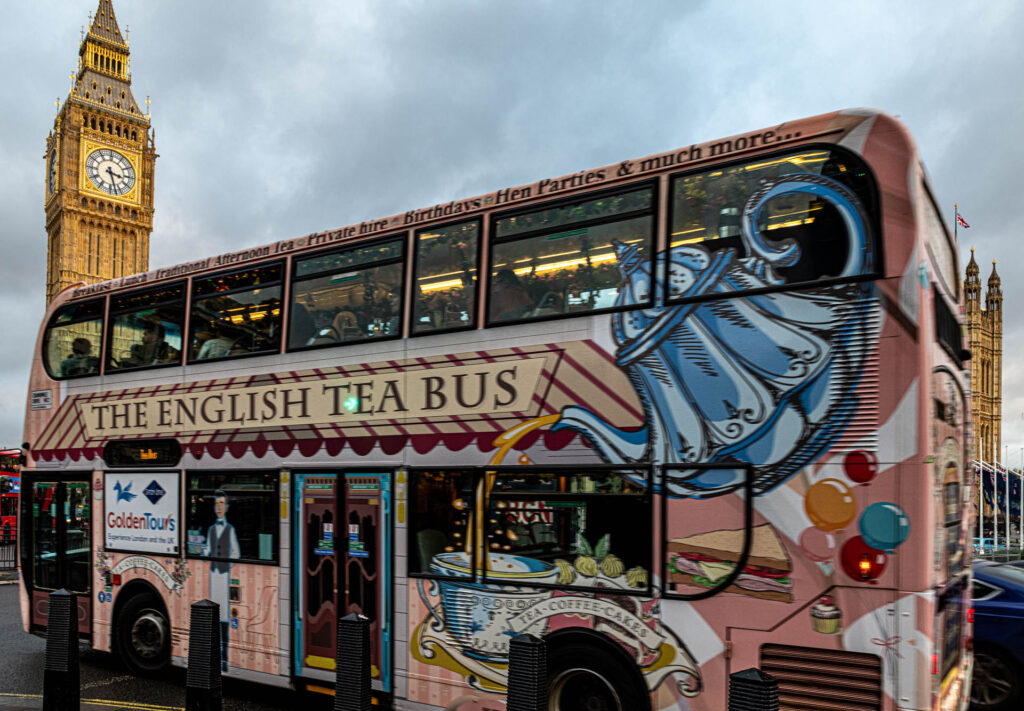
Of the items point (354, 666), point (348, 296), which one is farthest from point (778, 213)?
point (354, 666)

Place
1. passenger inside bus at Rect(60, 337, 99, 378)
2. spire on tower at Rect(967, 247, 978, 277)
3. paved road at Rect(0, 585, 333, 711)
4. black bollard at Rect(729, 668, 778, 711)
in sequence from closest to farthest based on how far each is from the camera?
black bollard at Rect(729, 668, 778, 711) → paved road at Rect(0, 585, 333, 711) → passenger inside bus at Rect(60, 337, 99, 378) → spire on tower at Rect(967, 247, 978, 277)

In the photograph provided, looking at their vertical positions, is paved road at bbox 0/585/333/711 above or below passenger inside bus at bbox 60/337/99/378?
below

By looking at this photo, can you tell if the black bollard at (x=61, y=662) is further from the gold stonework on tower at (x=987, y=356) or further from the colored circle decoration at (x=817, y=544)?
the gold stonework on tower at (x=987, y=356)

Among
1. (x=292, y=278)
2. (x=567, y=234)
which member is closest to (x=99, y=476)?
(x=292, y=278)

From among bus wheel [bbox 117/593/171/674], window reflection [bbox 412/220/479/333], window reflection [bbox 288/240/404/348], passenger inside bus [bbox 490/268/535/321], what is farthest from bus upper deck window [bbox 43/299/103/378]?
passenger inside bus [bbox 490/268/535/321]

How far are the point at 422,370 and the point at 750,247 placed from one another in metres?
2.77

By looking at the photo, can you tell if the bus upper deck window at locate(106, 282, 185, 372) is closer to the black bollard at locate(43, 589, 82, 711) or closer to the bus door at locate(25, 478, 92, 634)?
the bus door at locate(25, 478, 92, 634)

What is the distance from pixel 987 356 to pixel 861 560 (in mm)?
97549

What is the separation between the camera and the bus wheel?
8.02 metres

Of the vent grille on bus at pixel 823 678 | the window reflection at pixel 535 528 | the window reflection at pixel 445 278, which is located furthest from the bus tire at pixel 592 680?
the window reflection at pixel 445 278

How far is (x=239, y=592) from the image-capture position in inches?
286

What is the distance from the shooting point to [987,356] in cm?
8631

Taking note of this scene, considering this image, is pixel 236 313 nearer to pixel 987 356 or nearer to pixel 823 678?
pixel 823 678

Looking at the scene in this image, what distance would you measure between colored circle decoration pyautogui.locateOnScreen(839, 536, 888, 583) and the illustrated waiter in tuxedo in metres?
5.51
